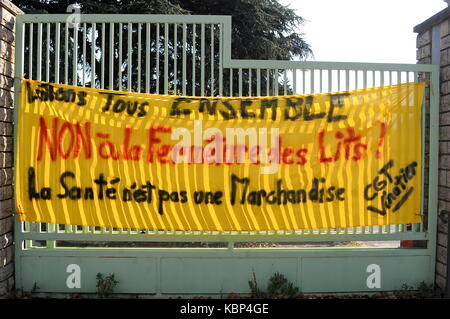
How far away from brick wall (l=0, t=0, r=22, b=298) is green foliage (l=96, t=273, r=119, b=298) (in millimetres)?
970

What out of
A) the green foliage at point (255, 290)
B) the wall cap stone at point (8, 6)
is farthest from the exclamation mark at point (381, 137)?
the wall cap stone at point (8, 6)

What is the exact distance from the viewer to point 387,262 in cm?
436

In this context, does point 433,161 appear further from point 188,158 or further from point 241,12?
point 241,12

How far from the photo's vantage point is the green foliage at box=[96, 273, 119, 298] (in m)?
4.22

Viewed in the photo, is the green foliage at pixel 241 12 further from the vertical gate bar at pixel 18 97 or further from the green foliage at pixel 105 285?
the green foliage at pixel 105 285

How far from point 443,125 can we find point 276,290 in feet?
8.58

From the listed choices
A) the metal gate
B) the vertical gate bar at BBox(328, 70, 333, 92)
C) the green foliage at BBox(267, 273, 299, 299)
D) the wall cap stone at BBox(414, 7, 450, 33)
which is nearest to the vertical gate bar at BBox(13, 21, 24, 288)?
the metal gate

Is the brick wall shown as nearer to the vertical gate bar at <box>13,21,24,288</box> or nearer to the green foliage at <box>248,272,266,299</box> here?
the vertical gate bar at <box>13,21,24,288</box>

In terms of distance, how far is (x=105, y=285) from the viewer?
421 centimetres

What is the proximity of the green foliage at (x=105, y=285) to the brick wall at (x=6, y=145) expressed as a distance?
97 cm

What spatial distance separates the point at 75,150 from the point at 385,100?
11.2ft

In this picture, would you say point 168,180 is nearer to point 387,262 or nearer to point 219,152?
point 219,152

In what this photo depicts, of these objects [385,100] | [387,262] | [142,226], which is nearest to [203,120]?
[142,226]

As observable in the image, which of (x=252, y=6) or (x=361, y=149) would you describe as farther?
(x=252, y=6)
